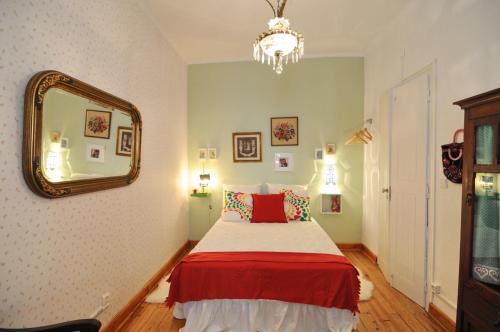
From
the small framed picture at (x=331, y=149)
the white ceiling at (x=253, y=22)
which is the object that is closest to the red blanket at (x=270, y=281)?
the small framed picture at (x=331, y=149)

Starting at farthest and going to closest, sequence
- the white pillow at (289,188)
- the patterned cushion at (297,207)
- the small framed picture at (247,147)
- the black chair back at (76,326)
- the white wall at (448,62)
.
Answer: the small framed picture at (247,147)
the white pillow at (289,188)
the patterned cushion at (297,207)
the white wall at (448,62)
the black chair back at (76,326)

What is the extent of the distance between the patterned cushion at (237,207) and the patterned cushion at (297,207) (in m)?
0.52

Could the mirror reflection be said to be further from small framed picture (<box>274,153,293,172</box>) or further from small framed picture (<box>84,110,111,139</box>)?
small framed picture (<box>274,153,293,172</box>)

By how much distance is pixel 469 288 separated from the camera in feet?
4.29

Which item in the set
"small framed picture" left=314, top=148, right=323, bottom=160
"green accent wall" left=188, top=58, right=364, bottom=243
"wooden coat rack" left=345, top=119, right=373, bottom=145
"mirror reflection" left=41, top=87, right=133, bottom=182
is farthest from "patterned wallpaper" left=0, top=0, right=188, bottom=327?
"wooden coat rack" left=345, top=119, right=373, bottom=145

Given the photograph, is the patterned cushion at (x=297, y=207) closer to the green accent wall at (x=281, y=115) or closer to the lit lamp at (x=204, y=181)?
the green accent wall at (x=281, y=115)

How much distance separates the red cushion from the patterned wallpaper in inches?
46.9

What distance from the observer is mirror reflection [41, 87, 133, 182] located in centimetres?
136

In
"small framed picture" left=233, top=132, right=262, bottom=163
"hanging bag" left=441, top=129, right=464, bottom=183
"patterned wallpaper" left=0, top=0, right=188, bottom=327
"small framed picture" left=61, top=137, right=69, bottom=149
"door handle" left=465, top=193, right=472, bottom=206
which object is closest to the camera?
"patterned wallpaper" left=0, top=0, right=188, bottom=327

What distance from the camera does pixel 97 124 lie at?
1.77 m

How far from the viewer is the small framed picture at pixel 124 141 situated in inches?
79.4

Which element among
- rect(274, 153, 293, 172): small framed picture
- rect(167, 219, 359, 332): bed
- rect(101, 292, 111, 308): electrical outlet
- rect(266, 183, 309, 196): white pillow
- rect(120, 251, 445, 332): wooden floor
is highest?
rect(274, 153, 293, 172): small framed picture

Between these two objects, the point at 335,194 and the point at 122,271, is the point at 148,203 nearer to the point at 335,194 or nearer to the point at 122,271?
the point at 122,271

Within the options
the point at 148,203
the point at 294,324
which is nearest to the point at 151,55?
the point at 148,203
